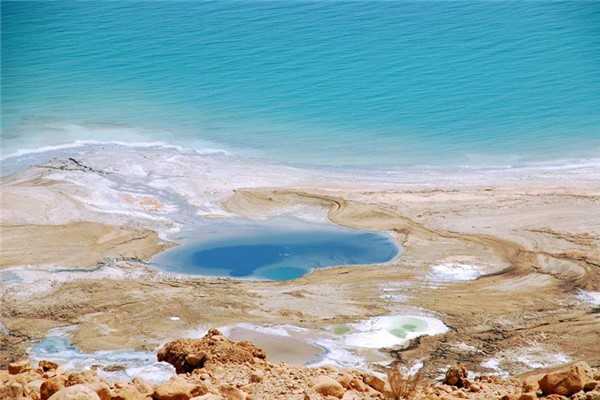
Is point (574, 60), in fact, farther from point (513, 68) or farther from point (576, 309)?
point (576, 309)

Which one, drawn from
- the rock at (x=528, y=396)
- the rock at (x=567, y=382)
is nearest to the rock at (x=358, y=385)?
the rock at (x=528, y=396)

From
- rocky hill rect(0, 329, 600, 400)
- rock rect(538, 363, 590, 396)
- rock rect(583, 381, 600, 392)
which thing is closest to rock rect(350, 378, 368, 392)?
rocky hill rect(0, 329, 600, 400)

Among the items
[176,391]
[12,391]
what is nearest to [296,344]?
[176,391]

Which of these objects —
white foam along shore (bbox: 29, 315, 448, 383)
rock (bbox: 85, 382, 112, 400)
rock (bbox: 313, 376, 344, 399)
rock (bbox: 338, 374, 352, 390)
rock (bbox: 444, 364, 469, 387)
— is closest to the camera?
rock (bbox: 85, 382, 112, 400)

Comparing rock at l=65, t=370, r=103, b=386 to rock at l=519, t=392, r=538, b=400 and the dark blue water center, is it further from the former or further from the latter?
the dark blue water center

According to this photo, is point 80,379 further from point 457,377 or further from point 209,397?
point 457,377

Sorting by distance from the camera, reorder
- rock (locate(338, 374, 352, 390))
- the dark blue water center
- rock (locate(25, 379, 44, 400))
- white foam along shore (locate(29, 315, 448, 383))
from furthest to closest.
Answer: the dark blue water center → white foam along shore (locate(29, 315, 448, 383)) → rock (locate(338, 374, 352, 390)) → rock (locate(25, 379, 44, 400))

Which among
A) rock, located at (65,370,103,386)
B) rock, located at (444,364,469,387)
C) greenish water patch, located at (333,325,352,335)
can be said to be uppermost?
rock, located at (65,370,103,386)

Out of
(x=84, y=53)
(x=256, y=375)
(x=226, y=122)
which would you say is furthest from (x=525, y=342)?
(x=84, y=53)
